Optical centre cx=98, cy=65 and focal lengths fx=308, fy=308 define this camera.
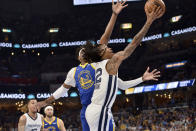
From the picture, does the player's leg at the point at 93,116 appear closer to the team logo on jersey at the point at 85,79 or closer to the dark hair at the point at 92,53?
the team logo on jersey at the point at 85,79

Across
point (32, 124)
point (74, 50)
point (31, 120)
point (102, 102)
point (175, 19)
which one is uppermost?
point (175, 19)

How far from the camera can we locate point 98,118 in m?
4.18

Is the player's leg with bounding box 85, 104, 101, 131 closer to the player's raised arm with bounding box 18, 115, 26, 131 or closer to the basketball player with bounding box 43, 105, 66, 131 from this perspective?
the player's raised arm with bounding box 18, 115, 26, 131

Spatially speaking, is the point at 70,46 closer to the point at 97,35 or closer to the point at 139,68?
the point at 97,35

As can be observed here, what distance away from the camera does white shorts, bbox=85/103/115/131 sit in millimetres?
4188

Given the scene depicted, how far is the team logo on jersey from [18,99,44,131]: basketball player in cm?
349

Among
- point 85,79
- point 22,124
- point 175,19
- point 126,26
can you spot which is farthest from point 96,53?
point 126,26

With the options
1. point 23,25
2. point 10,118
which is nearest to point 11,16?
point 23,25

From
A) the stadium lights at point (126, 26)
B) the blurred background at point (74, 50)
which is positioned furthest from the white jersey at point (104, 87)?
the stadium lights at point (126, 26)

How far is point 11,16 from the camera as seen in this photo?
39125 mm

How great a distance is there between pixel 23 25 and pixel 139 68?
1511 centimetres

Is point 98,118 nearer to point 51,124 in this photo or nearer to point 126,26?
point 51,124

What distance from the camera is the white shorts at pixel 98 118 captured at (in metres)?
4.19

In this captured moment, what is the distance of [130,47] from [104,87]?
0.67m
